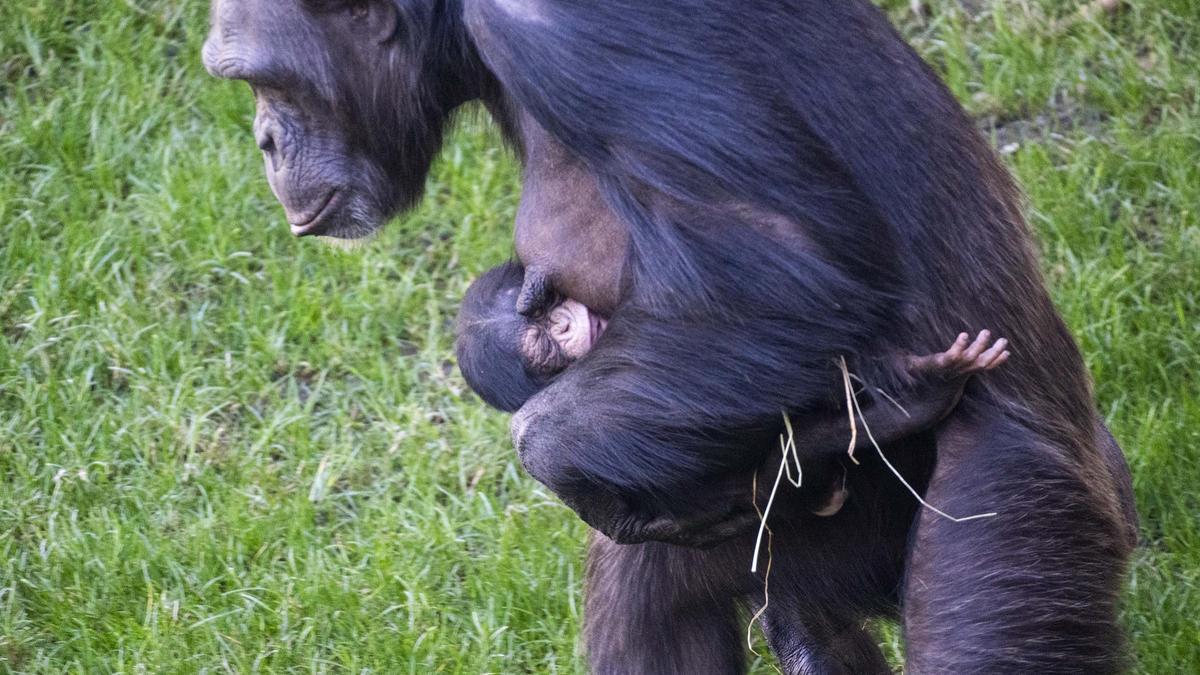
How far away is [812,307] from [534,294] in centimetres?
90

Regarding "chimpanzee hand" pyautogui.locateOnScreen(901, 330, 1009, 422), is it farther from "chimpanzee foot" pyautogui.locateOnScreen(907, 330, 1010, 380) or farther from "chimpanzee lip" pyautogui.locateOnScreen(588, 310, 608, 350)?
"chimpanzee lip" pyautogui.locateOnScreen(588, 310, 608, 350)

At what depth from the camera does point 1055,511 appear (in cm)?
363

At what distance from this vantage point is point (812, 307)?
11.7 ft

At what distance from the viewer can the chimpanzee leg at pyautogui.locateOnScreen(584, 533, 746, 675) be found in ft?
14.0

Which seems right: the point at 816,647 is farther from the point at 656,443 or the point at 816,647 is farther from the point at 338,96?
the point at 338,96

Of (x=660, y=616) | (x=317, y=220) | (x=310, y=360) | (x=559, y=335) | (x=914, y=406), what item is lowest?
(x=310, y=360)

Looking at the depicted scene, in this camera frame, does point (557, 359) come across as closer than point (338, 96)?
Yes

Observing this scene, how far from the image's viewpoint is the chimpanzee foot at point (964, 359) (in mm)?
3467

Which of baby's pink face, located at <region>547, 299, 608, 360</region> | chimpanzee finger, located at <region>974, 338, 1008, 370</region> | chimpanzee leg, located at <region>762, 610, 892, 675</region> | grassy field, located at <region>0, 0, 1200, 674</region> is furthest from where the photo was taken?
grassy field, located at <region>0, 0, 1200, 674</region>

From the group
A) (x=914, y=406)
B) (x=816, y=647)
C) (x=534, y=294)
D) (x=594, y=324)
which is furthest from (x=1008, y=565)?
(x=534, y=294)

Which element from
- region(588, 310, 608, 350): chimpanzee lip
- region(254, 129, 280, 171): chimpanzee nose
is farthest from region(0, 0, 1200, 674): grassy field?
region(588, 310, 608, 350): chimpanzee lip

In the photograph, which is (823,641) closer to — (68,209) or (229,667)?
(229,667)

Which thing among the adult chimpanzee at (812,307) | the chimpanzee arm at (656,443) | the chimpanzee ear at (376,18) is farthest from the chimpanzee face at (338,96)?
the chimpanzee arm at (656,443)

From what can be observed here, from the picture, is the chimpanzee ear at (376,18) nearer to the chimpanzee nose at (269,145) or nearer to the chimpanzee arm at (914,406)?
the chimpanzee nose at (269,145)
